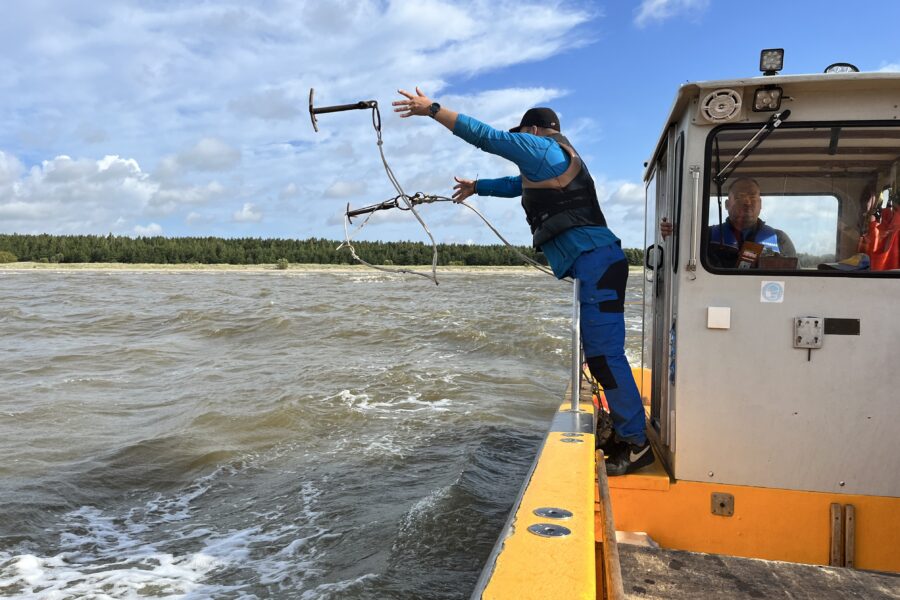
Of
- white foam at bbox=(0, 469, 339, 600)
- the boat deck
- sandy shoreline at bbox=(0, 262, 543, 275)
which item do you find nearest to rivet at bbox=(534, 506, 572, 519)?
the boat deck

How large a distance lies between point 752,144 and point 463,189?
73.2 inches

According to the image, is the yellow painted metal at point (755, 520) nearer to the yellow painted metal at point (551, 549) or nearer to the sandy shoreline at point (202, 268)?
the yellow painted metal at point (551, 549)

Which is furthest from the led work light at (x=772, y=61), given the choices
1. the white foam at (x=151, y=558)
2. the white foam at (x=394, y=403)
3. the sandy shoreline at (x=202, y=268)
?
the sandy shoreline at (x=202, y=268)

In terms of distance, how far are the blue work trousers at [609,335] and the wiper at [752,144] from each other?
637mm

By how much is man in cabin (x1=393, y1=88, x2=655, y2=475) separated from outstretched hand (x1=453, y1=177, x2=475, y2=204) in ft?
2.81

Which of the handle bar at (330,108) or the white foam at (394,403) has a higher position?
the handle bar at (330,108)

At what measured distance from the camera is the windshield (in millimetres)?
3217

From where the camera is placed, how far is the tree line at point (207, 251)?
2157 inches

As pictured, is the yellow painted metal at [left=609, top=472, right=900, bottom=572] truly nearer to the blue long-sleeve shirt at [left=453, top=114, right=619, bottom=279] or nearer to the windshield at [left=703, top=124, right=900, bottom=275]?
the windshield at [left=703, top=124, right=900, bottom=275]

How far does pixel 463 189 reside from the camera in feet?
15.2

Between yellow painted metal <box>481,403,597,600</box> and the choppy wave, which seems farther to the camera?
the choppy wave

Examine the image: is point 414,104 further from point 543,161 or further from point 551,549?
point 551,549

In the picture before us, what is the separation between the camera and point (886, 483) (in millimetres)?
3242

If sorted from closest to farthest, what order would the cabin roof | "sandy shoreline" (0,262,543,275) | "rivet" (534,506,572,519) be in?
"rivet" (534,506,572,519), the cabin roof, "sandy shoreline" (0,262,543,275)
